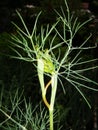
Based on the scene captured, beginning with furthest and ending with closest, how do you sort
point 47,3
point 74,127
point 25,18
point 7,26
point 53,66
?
point 7,26 → point 25,18 → point 47,3 → point 74,127 → point 53,66

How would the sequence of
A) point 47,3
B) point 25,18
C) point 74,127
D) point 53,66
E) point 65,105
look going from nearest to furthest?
point 53,66 → point 74,127 → point 65,105 → point 47,3 → point 25,18

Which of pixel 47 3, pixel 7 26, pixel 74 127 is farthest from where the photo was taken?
pixel 7 26

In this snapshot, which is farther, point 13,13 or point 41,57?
point 13,13

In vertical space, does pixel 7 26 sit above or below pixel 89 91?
above

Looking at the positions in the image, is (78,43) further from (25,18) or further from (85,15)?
(25,18)

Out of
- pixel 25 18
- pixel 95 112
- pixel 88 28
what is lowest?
pixel 95 112

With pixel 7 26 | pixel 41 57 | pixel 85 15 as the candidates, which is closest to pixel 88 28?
pixel 85 15

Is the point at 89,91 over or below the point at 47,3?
below

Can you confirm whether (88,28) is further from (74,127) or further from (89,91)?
(74,127)

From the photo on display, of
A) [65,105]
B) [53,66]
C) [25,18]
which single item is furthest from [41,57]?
[25,18]
